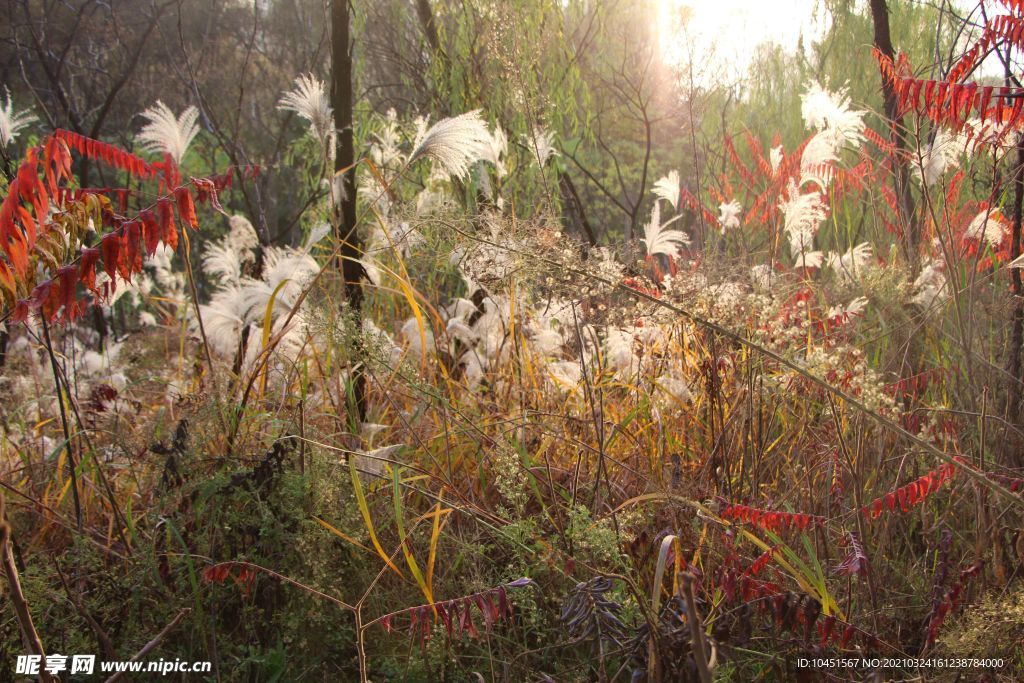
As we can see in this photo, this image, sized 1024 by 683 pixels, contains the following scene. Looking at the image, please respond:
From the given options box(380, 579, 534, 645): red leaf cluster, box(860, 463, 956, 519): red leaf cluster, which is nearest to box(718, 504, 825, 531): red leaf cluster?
box(860, 463, 956, 519): red leaf cluster

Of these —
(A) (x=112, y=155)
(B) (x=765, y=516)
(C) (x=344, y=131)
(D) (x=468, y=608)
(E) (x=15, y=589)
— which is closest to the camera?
(E) (x=15, y=589)

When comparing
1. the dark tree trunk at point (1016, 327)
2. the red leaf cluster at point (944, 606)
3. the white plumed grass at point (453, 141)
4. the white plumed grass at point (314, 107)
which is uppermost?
the white plumed grass at point (314, 107)

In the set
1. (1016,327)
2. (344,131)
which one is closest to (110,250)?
(344,131)

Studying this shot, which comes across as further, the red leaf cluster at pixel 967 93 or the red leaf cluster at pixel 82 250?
the red leaf cluster at pixel 967 93

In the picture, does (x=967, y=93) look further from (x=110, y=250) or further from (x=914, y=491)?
(x=110, y=250)

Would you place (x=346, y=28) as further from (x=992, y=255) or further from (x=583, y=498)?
(x=992, y=255)

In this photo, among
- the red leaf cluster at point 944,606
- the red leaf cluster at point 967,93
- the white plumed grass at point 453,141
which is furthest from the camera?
the white plumed grass at point 453,141

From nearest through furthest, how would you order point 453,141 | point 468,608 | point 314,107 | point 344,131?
1. point 468,608
2. point 453,141
3. point 314,107
4. point 344,131

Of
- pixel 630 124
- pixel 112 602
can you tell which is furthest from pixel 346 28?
pixel 630 124

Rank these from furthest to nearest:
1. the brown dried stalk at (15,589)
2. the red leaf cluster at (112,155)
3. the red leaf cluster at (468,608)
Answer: the red leaf cluster at (112,155)
the red leaf cluster at (468,608)
the brown dried stalk at (15,589)

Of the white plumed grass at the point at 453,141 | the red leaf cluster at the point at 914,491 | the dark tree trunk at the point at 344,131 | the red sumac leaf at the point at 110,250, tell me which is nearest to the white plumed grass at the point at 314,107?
the dark tree trunk at the point at 344,131

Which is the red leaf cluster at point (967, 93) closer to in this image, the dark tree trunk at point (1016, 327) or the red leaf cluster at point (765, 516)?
the dark tree trunk at point (1016, 327)

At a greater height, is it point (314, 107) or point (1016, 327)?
point (314, 107)

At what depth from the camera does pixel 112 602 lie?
196cm
